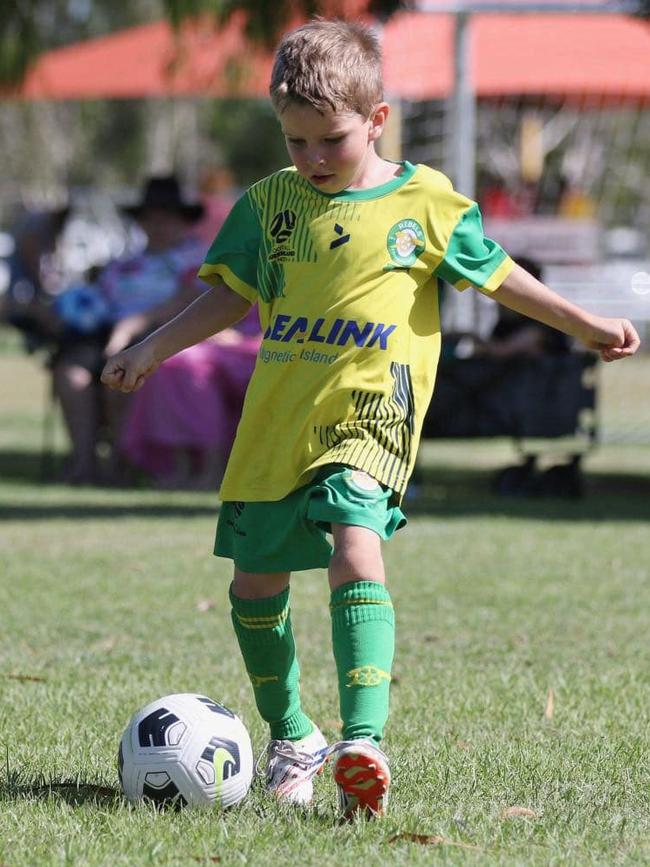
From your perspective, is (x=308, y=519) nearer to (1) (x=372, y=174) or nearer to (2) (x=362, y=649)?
(2) (x=362, y=649)

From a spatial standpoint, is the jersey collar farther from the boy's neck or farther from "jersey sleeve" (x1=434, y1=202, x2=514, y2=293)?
"jersey sleeve" (x1=434, y1=202, x2=514, y2=293)

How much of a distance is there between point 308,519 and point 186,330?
613 millimetres

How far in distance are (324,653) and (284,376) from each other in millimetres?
2154

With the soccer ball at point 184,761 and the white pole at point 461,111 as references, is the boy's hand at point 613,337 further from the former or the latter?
the white pole at point 461,111

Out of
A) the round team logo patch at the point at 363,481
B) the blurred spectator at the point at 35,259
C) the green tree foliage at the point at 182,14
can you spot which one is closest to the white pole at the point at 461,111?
the green tree foliage at the point at 182,14

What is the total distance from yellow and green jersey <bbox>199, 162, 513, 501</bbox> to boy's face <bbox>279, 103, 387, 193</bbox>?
0.20 feet

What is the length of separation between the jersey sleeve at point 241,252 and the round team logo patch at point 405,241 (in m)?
0.35

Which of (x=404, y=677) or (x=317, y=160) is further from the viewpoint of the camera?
(x=404, y=677)

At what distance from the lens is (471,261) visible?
362 centimetres

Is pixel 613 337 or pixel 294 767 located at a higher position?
pixel 613 337

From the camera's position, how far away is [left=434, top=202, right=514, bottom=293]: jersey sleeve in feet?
11.8

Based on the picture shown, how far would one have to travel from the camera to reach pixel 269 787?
3623 mm

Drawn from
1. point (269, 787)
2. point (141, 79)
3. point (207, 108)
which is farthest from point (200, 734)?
point (207, 108)

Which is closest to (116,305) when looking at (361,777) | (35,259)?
(35,259)
